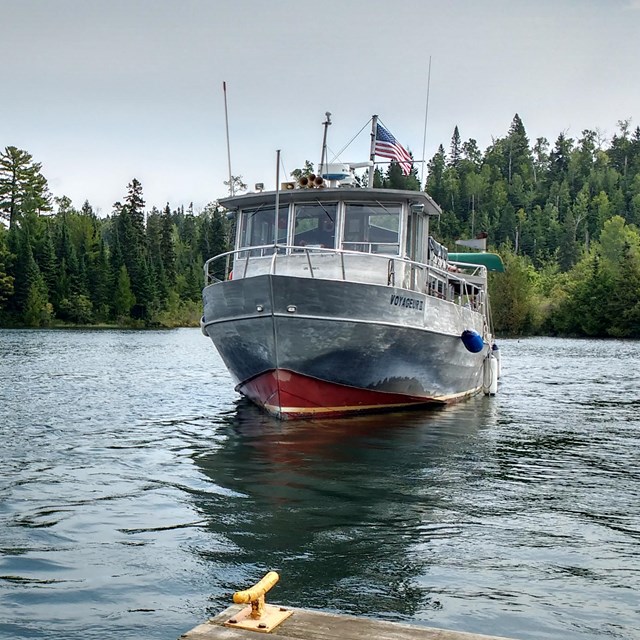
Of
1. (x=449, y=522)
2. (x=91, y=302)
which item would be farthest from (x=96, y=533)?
(x=91, y=302)

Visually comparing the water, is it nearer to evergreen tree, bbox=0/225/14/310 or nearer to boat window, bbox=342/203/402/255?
boat window, bbox=342/203/402/255

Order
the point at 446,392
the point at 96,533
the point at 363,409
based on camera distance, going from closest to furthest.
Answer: the point at 96,533
the point at 363,409
the point at 446,392

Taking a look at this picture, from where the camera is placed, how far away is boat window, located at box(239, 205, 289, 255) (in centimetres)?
1831

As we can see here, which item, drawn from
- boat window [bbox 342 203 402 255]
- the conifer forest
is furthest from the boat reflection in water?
the conifer forest

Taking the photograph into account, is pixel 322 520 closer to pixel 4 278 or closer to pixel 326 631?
pixel 326 631

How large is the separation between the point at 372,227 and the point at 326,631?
13753 millimetres

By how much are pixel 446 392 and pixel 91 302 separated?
285 ft

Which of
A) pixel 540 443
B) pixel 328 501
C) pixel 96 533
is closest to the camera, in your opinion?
pixel 96 533

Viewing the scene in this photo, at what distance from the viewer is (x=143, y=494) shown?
10.4 meters

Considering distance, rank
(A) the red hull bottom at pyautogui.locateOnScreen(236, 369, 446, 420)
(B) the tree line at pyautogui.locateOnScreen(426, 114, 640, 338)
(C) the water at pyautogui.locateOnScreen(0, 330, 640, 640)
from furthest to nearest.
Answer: (B) the tree line at pyautogui.locateOnScreen(426, 114, 640, 338) < (A) the red hull bottom at pyautogui.locateOnScreen(236, 369, 446, 420) < (C) the water at pyautogui.locateOnScreen(0, 330, 640, 640)

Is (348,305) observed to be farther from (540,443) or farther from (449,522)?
(449,522)

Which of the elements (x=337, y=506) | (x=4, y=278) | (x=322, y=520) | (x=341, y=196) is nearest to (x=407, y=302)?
(x=341, y=196)

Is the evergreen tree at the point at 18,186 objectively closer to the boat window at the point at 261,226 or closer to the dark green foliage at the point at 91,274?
the dark green foliage at the point at 91,274

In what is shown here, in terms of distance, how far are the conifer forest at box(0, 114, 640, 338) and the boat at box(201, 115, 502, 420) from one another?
3685 cm
